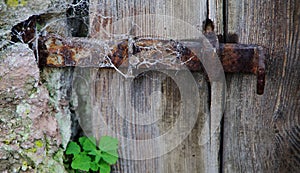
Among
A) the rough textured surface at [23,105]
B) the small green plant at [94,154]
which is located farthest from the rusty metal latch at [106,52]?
the small green plant at [94,154]

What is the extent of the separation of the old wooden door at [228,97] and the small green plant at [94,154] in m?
0.04

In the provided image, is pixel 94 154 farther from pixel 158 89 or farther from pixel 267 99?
pixel 267 99

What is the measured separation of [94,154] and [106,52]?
0.26 m

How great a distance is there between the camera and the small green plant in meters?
0.90

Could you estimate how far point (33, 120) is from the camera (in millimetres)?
854

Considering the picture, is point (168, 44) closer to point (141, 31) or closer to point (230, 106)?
point (141, 31)

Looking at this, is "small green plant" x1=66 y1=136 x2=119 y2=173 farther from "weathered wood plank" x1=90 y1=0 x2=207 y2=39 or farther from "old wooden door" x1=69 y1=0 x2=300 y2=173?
"weathered wood plank" x1=90 y1=0 x2=207 y2=39

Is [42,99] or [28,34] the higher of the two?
[28,34]

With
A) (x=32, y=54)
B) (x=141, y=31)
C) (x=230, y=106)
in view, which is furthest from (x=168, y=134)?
(x=32, y=54)

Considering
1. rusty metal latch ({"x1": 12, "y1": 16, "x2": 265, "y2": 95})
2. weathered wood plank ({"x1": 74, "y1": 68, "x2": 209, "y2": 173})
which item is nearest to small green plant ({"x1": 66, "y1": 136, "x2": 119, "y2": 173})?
weathered wood plank ({"x1": 74, "y1": 68, "x2": 209, "y2": 173})

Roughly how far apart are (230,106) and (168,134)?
0.18 metres

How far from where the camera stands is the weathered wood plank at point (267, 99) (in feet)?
2.82

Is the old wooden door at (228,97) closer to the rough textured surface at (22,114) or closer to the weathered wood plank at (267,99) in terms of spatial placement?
the weathered wood plank at (267,99)

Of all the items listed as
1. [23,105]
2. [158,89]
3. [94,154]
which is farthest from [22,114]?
[158,89]
